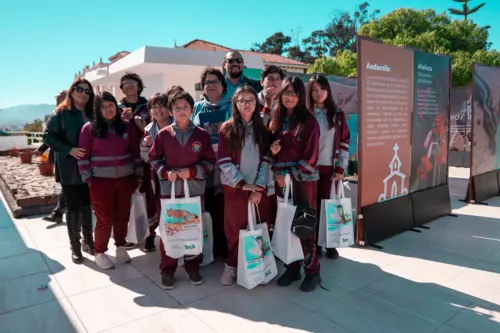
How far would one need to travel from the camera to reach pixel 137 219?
3.74 m

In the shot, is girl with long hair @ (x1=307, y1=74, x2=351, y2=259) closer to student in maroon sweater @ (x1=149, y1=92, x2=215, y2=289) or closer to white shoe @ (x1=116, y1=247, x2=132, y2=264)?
student in maroon sweater @ (x1=149, y1=92, x2=215, y2=289)

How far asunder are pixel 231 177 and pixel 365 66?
6.73 feet

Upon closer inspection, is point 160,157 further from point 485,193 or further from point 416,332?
point 485,193

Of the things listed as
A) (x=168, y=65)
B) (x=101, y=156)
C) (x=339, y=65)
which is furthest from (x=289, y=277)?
(x=339, y=65)

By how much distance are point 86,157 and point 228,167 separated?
140 cm

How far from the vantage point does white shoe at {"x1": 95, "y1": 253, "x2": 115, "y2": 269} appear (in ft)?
11.5

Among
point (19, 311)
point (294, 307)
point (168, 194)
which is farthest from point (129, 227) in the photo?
point (294, 307)

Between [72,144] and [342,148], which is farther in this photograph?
[72,144]

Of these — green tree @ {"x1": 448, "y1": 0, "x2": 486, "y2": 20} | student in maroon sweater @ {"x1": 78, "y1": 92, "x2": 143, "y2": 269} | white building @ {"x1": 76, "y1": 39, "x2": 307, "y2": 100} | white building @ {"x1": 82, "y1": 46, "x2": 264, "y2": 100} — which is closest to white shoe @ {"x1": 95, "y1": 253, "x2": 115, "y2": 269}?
student in maroon sweater @ {"x1": 78, "y1": 92, "x2": 143, "y2": 269}

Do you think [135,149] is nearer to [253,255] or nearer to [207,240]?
[207,240]

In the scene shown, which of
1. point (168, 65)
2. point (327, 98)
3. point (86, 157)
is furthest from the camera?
point (168, 65)

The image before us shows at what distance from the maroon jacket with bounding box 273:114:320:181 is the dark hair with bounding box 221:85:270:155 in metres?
0.16

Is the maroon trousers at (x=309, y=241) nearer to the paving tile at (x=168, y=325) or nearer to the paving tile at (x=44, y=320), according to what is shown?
the paving tile at (x=168, y=325)

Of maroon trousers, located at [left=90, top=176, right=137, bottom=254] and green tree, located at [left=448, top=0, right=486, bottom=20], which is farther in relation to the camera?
green tree, located at [left=448, top=0, right=486, bottom=20]
